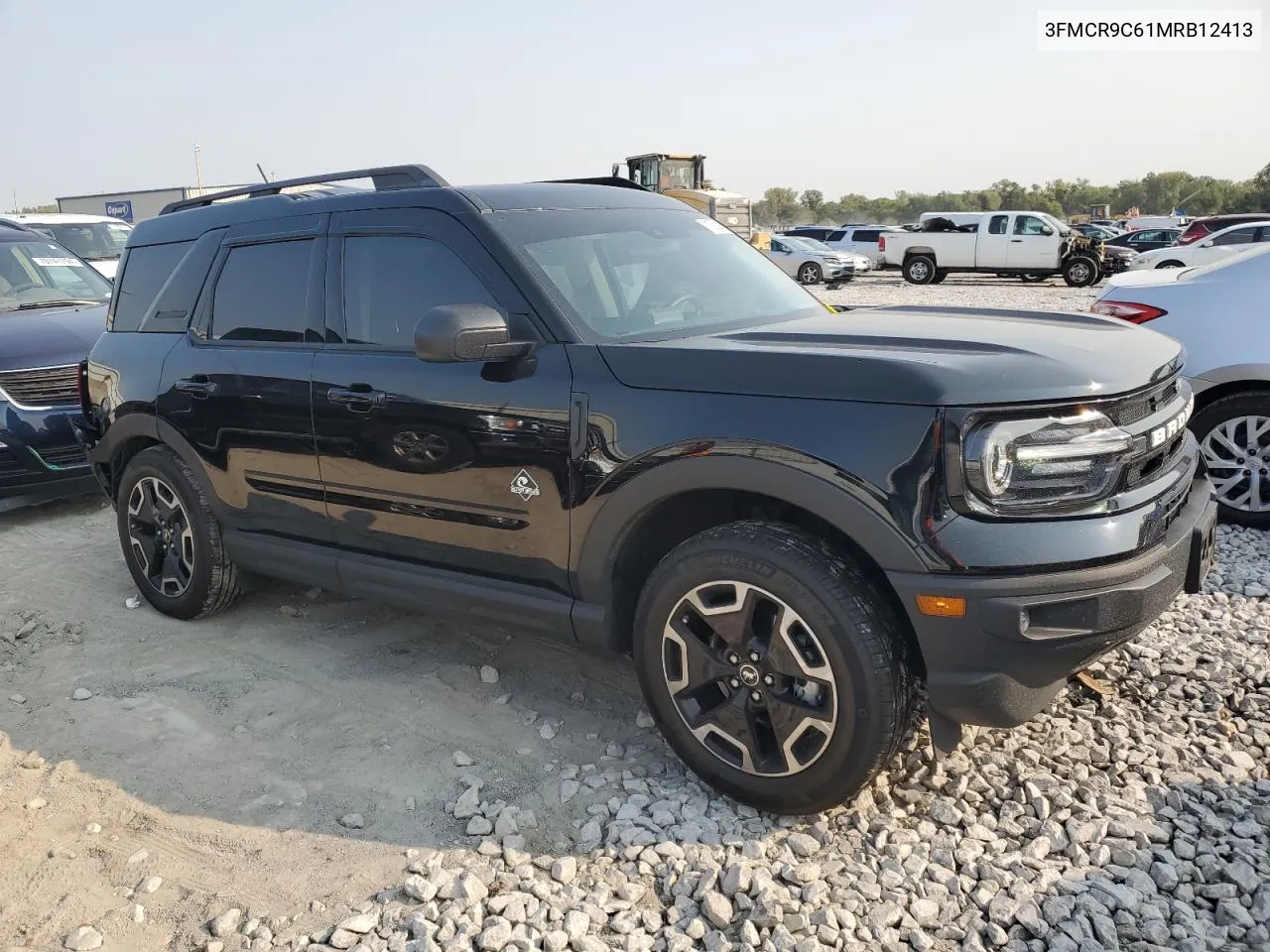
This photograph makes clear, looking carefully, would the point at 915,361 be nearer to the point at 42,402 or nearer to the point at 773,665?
the point at 773,665

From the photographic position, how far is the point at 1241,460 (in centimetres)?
520

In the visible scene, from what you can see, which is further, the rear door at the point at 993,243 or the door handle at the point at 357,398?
the rear door at the point at 993,243

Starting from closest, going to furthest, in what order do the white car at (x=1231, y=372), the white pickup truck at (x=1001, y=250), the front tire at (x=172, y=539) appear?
the front tire at (x=172, y=539) < the white car at (x=1231, y=372) < the white pickup truck at (x=1001, y=250)

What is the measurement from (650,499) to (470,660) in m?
1.57

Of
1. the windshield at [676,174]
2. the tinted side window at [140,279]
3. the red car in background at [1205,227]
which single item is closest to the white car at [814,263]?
the windshield at [676,174]

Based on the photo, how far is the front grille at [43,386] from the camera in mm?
6445

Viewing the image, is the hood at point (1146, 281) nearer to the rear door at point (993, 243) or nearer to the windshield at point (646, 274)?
the windshield at point (646, 274)

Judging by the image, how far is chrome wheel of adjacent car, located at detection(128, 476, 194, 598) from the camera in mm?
4551

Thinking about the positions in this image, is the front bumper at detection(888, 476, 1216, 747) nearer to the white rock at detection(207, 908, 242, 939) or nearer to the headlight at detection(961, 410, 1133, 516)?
the headlight at detection(961, 410, 1133, 516)

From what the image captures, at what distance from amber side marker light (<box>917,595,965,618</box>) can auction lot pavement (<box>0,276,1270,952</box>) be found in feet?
2.42

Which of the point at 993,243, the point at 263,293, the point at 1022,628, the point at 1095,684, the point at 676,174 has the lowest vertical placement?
the point at 1095,684

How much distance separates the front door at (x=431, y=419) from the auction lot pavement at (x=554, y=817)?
656mm

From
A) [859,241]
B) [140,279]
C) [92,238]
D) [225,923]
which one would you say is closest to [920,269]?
[859,241]

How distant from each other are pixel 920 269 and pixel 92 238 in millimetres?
→ 21145
